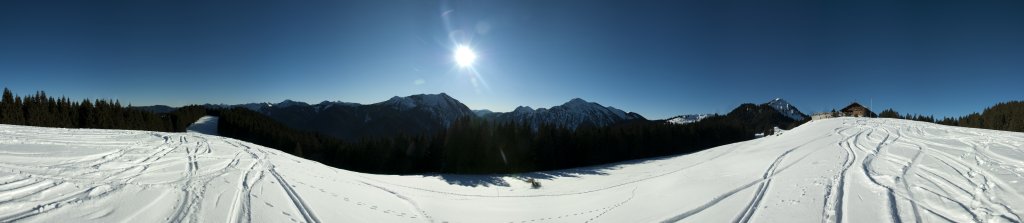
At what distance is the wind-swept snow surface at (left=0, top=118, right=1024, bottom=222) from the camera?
7.99 meters

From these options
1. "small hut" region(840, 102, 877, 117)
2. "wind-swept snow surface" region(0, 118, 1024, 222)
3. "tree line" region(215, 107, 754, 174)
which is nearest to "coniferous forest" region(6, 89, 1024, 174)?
"tree line" region(215, 107, 754, 174)

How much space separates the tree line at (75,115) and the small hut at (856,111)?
122m

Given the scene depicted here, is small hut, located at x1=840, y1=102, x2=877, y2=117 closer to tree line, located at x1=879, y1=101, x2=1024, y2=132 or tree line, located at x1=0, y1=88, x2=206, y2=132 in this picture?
tree line, located at x1=879, y1=101, x2=1024, y2=132

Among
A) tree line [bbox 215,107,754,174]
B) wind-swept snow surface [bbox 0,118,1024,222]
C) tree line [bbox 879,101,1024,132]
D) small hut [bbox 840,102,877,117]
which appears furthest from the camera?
small hut [bbox 840,102,877,117]

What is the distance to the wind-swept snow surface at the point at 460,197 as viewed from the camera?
26.2 ft

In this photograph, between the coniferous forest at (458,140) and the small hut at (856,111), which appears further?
the small hut at (856,111)

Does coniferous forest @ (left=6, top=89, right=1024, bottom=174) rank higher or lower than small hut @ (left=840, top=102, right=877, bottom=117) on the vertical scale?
lower

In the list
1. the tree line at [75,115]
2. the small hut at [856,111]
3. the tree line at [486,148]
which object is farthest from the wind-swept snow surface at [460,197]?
the small hut at [856,111]

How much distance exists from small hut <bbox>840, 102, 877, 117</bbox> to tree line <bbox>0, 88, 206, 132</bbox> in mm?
121734

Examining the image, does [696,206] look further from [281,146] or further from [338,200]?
[281,146]

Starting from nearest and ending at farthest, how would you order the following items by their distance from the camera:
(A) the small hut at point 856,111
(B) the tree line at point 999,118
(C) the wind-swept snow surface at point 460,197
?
(C) the wind-swept snow surface at point 460,197, (B) the tree line at point 999,118, (A) the small hut at point 856,111

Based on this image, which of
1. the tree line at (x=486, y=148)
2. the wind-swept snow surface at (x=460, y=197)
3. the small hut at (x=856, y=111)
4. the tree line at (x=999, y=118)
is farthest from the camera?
the small hut at (x=856, y=111)

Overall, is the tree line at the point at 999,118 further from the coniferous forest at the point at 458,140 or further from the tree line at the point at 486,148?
the tree line at the point at 486,148

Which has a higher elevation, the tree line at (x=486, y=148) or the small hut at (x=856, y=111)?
the small hut at (x=856, y=111)
